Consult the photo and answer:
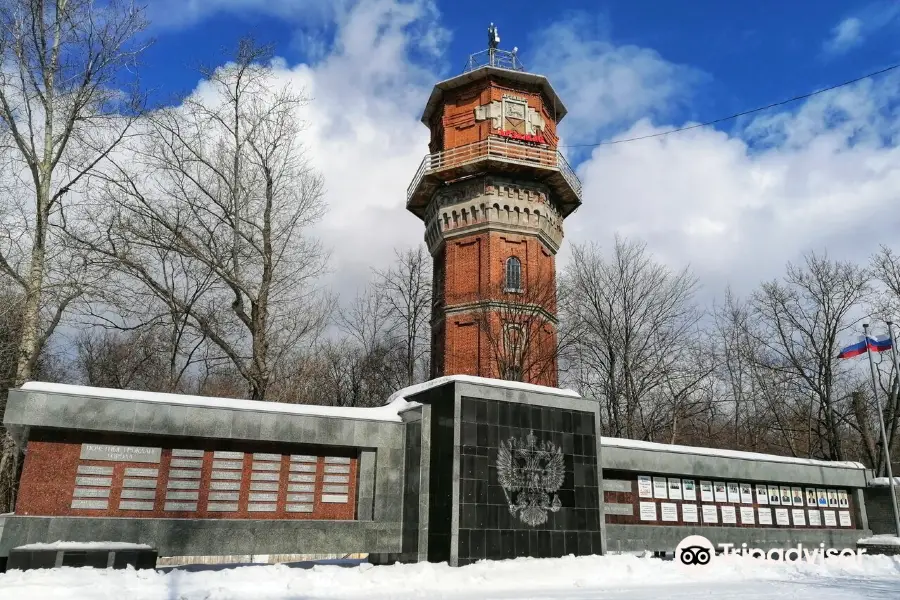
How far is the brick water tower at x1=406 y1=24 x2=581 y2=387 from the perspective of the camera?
80.3 feet

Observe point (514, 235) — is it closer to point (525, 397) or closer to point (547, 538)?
point (525, 397)

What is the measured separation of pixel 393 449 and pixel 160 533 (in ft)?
15.0

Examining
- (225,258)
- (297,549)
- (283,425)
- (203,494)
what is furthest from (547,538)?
(225,258)

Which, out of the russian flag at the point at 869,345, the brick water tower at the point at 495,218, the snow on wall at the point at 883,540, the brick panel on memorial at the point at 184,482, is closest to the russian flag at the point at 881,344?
the russian flag at the point at 869,345

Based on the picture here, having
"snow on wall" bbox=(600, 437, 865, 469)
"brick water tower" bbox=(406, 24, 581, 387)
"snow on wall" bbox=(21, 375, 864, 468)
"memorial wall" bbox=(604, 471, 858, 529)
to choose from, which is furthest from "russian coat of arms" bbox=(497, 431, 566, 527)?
"brick water tower" bbox=(406, 24, 581, 387)

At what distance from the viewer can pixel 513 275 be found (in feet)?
84.7

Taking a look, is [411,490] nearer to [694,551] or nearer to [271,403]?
[271,403]

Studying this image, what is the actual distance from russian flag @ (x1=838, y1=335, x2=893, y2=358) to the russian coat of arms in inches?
467

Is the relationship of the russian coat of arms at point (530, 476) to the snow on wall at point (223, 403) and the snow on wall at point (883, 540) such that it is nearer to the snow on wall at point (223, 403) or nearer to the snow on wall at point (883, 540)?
the snow on wall at point (223, 403)

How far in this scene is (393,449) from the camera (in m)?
13.4

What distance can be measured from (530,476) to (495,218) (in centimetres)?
1467

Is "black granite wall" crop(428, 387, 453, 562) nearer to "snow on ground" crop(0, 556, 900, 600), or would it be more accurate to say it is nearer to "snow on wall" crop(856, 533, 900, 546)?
"snow on ground" crop(0, 556, 900, 600)

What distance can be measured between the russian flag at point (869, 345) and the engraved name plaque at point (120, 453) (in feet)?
64.2

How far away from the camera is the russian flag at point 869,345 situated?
19.2 m
